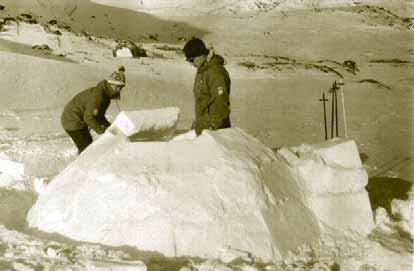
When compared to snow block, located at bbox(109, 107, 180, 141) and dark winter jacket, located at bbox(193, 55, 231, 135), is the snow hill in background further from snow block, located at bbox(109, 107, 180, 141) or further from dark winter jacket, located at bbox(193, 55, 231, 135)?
dark winter jacket, located at bbox(193, 55, 231, 135)

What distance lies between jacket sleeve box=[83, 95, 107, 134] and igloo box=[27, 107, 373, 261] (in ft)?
3.25

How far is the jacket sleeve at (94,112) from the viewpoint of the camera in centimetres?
606

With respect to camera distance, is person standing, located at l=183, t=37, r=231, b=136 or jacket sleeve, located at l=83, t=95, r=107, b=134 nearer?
person standing, located at l=183, t=37, r=231, b=136

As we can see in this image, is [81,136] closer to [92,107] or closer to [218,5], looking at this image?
[92,107]

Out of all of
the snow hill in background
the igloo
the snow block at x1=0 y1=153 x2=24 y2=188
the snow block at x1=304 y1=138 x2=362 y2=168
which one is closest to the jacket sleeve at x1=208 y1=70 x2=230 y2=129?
the igloo

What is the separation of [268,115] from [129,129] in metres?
6.48

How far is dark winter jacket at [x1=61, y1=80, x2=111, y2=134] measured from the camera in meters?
6.07

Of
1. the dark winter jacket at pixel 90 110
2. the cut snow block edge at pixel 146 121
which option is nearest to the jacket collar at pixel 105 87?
the dark winter jacket at pixel 90 110

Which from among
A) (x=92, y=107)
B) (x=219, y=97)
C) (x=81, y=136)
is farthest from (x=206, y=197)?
(x=81, y=136)

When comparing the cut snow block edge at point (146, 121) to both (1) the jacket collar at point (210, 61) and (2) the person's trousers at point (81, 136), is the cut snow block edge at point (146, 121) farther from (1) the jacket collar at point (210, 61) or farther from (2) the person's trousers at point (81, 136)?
(2) the person's trousers at point (81, 136)

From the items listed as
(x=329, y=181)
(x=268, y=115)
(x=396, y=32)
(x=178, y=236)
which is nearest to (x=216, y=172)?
(x=178, y=236)

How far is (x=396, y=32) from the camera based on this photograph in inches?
1030

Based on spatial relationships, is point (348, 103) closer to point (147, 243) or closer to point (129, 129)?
point (129, 129)

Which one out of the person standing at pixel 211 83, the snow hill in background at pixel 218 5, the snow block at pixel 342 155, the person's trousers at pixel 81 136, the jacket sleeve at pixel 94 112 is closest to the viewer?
the snow block at pixel 342 155
